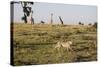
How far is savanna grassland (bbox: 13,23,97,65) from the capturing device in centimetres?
205

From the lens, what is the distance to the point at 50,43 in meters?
2.16

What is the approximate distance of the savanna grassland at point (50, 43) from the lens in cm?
205

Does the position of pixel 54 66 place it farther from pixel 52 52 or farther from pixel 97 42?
pixel 97 42

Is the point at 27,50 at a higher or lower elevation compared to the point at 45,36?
lower

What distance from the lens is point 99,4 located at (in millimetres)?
2385

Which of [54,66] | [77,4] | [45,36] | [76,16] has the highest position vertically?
[77,4]

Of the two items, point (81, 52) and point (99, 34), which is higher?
point (99, 34)

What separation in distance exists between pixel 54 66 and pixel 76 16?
2.01ft

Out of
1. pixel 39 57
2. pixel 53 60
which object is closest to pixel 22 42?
pixel 39 57

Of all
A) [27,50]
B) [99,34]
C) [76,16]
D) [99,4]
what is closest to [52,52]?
[27,50]

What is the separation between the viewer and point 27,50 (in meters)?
2.07

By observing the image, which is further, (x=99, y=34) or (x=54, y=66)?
(x=99, y=34)

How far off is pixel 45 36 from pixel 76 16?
43 cm

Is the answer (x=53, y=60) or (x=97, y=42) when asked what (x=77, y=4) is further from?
(x=53, y=60)
